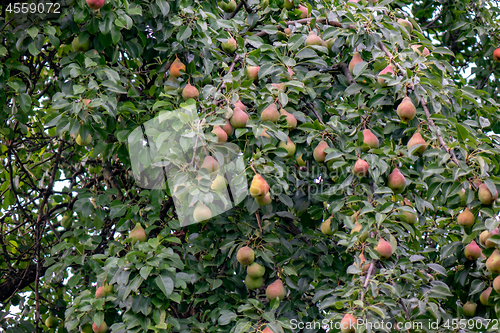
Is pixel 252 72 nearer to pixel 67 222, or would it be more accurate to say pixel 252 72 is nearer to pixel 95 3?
pixel 95 3

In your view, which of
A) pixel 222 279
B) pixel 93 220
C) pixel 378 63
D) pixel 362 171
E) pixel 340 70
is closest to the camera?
pixel 362 171

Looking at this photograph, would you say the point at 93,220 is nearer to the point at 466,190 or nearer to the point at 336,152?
the point at 336,152

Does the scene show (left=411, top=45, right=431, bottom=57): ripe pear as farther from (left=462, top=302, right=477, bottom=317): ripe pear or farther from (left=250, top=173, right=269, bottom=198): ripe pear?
(left=462, top=302, right=477, bottom=317): ripe pear

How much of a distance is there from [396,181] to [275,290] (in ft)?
2.24

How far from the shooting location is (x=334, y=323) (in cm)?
202

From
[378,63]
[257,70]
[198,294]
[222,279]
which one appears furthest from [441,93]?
[198,294]

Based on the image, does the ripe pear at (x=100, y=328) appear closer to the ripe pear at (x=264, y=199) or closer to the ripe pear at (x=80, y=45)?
the ripe pear at (x=264, y=199)

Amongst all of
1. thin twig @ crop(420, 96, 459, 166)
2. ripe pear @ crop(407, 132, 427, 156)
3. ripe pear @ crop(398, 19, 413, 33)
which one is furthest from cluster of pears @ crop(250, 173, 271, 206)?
ripe pear @ crop(398, 19, 413, 33)

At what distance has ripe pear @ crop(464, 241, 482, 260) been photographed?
2189 mm

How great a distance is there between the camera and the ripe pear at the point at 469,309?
2.26 metres

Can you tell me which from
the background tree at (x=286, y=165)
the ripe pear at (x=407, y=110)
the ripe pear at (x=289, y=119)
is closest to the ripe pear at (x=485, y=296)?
the background tree at (x=286, y=165)

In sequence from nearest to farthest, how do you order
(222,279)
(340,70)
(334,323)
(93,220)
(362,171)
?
(334,323)
(362,171)
(222,279)
(340,70)
(93,220)

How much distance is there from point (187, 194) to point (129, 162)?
2.05 feet

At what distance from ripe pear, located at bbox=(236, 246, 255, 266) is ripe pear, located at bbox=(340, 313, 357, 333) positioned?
1.83ft
